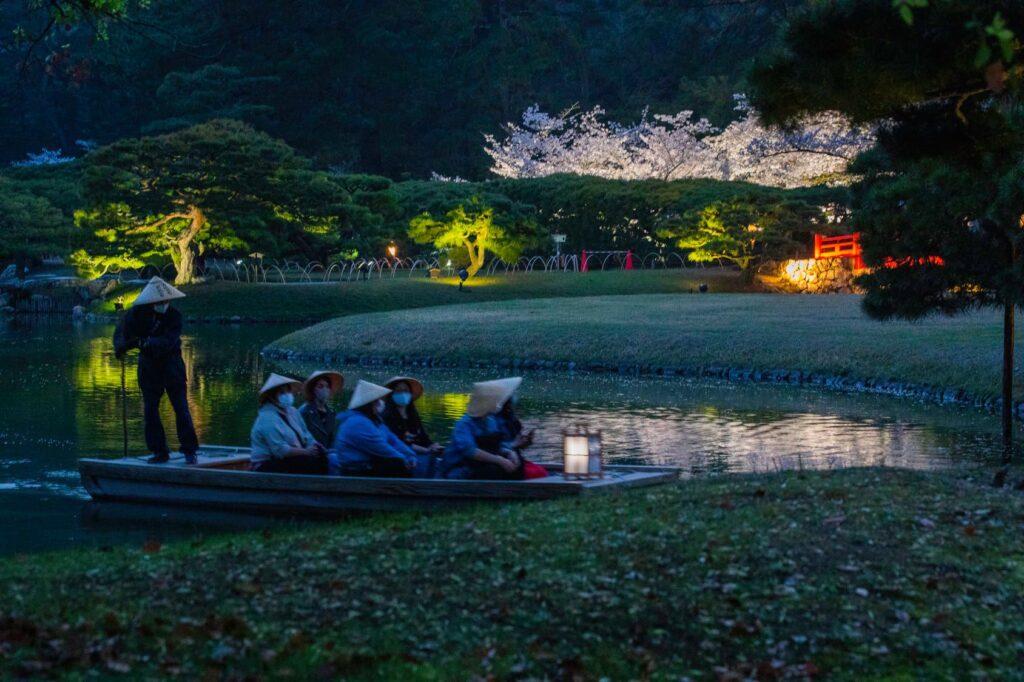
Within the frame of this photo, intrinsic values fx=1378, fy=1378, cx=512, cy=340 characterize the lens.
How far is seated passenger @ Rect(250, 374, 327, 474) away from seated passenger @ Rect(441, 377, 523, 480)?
50.6 inches

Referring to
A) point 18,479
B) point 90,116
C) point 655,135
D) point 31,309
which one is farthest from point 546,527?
point 90,116

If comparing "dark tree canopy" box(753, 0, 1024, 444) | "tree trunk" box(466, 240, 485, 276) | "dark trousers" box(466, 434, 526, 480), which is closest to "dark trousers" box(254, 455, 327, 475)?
"dark trousers" box(466, 434, 526, 480)

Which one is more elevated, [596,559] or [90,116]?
[90,116]

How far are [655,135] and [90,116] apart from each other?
29.2 meters

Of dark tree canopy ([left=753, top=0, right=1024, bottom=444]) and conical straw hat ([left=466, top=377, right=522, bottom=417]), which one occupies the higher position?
dark tree canopy ([left=753, top=0, right=1024, bottom=444])

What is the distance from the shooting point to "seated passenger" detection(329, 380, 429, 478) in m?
11.2

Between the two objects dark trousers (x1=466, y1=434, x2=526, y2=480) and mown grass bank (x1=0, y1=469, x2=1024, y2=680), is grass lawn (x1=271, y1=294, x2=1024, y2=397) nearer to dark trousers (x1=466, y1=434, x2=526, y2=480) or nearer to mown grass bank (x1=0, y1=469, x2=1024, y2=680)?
dark trousers (x1=466, y1=434, x2=526, y2=480)

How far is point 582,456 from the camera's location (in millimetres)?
11125

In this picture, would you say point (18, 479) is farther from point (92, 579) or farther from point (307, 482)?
point (92, 579)

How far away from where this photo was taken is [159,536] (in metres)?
11.1

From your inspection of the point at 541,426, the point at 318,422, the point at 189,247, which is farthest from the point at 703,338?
the point at 189,247

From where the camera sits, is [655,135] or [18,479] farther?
[655,135]

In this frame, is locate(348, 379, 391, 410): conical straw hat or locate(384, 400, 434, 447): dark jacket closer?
locate(348, 379, 391, 410): conical straw hat

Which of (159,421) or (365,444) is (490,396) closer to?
(365,444)
